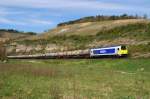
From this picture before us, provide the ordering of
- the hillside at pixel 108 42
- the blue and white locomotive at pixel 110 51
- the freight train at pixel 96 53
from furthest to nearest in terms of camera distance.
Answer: the hillside at pixel 108 42 → the freight train at pixel 96 53 → the blue and white locomotive at pixel 110 51

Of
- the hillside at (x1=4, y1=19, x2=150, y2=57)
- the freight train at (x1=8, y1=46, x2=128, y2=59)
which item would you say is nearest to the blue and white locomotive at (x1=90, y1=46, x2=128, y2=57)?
the freight train at (x1=8, y1=46, x2=128, y2=59)

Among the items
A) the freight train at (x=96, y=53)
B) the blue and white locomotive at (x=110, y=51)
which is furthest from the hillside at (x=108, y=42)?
the freight train at (x=96, y=53)

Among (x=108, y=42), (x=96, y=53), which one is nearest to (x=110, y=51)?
(x=96, y=53)

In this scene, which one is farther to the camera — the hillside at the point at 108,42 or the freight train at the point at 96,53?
the hillside at the point at 108,42

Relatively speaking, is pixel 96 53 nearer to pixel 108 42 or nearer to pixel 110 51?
pixel 110 51

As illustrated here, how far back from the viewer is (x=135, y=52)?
78500 mm

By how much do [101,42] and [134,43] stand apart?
1572 cm

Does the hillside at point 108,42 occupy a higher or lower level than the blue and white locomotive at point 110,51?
higher

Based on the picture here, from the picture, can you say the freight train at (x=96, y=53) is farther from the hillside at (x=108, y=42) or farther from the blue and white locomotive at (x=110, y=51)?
the hillside at (x=108, y=42)

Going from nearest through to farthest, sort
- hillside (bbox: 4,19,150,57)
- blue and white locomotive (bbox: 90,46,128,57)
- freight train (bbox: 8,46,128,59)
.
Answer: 1. blue and white locomotive (bbox: 90,46,128,57)
2. freight train (bbox: 8,46,128,59)
3. hillside (bbox: 4,19,150,57)

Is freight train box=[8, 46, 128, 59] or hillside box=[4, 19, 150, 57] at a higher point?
hillside box=[4, 19, 150, 57]

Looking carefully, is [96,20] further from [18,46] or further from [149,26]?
[149,26]

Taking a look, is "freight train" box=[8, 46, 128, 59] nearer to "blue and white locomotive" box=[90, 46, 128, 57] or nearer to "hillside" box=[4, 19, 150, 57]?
"blue and white locomotive" box=[90, 46, 128, 57]

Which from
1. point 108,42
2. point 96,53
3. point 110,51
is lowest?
point 96,53
